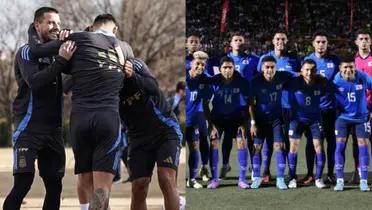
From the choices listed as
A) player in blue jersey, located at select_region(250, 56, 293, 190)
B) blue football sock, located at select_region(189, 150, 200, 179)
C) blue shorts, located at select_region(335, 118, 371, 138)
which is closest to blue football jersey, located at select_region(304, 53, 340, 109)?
player in blue jersey, located at select_region(250, 56, 293, 190)

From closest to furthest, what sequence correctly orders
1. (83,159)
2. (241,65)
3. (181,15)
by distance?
1. (83,159)
2. (241,65)
3. (181,15)

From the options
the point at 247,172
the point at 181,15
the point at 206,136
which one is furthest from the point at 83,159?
the point at 181,15

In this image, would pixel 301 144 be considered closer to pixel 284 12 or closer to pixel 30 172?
pixel 284 12

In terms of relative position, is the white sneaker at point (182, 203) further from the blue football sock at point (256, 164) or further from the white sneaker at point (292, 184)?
the white sneaker at point (292, 184)

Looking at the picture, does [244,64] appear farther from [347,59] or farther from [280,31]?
[347,59]

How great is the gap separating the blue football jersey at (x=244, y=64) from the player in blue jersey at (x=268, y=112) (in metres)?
0.06

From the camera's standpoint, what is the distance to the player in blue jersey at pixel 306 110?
5297 mm

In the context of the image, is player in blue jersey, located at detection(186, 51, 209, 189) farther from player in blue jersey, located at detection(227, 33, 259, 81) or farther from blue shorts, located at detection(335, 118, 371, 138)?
blue shorts, located at detection(335, 118, 371, 138)

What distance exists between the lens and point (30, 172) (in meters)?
3.88

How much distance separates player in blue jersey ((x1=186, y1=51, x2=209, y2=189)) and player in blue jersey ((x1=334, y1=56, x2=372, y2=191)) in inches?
38.6

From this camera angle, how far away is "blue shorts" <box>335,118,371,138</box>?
5359 mm

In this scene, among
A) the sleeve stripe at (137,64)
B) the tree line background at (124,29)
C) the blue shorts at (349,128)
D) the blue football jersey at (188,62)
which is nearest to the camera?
the sleeve stripe at (137,64)

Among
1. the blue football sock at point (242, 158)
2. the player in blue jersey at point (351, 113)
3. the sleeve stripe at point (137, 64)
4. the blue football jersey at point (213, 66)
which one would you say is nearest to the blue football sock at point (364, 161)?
the player in blue jersey at point (351, 113)

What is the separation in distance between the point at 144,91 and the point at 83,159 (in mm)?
467
